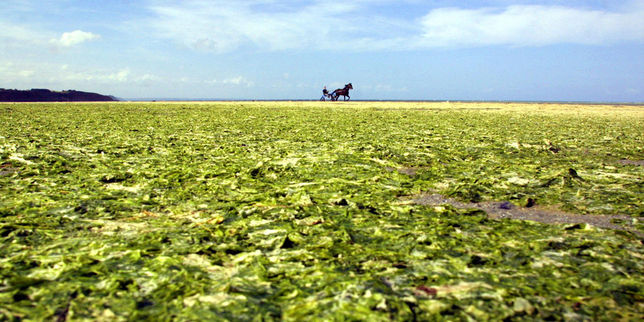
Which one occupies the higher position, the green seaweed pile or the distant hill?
the distant hill

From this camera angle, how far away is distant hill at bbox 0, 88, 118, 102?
54319 mm

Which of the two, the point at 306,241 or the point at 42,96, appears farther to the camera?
the point at 42,96

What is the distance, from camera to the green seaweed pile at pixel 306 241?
2.73 m

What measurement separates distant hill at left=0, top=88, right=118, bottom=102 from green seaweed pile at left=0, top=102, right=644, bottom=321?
57.7 metres

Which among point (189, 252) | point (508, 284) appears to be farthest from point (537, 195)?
point (189, 252)

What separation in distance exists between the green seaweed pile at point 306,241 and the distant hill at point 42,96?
189 feet

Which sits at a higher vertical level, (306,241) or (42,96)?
(42,96)

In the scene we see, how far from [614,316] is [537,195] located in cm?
336

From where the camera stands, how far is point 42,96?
57.4 meters

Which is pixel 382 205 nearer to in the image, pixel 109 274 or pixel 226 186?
pixel 226 186

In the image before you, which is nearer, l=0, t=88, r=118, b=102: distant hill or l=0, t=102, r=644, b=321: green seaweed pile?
l=0, t=102, r=644, b=321: green seaweed pile

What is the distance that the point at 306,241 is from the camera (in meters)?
3.95

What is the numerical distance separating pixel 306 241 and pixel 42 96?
66.1m

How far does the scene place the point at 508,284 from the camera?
303 cm
